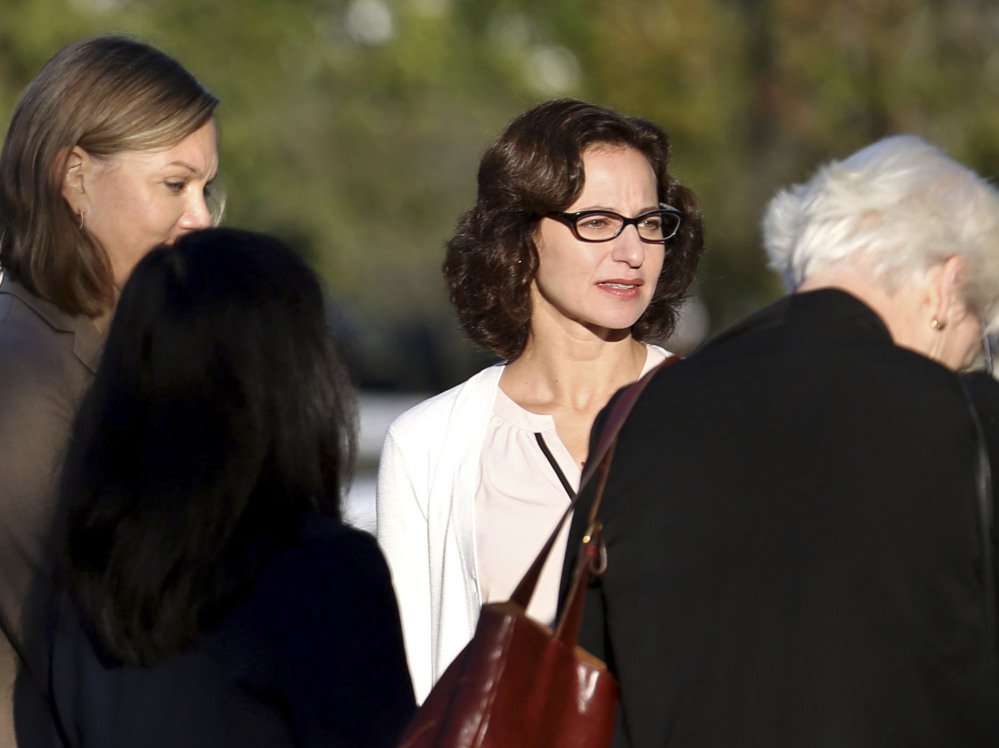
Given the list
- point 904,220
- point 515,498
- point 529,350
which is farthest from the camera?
point 529,350

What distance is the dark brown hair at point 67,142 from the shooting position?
10.4ft

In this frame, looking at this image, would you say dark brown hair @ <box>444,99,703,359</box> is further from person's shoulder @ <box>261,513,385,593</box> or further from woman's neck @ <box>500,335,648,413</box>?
person's shoulder @ <box>261,513,385,593</box>

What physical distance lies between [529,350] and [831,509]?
171 cm

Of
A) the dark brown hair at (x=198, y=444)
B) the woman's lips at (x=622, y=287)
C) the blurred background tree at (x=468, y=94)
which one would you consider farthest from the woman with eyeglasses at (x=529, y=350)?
the blurred background tree at (x=468, y=94)

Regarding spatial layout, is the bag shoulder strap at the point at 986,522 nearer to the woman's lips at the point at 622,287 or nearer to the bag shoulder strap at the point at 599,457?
the bag shoulder strap at the point at 599,457

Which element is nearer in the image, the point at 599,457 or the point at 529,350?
the point at 599,457

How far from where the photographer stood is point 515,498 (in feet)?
12.2

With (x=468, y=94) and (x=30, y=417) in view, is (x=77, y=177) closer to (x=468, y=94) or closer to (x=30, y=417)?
(x=30, y=417)

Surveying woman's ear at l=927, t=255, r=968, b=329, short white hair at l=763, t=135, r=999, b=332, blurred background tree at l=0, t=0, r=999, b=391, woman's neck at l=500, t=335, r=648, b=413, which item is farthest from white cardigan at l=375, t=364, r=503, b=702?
blurred background tree at l=0, t=0, r=999, b=391

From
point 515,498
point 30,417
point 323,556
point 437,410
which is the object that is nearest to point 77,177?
point 30,417

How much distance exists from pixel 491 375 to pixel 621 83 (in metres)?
13.2

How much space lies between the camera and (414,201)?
87.7 feet

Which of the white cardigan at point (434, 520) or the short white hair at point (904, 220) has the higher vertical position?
the short white hair at point (904, 220)

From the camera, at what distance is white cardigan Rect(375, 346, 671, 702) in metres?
3.68
